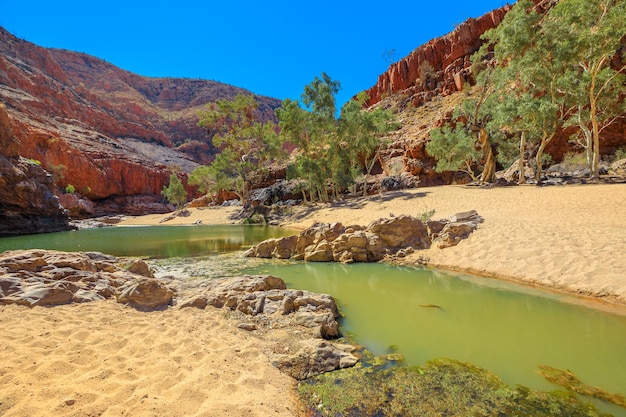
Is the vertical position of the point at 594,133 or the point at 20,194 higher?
the point at 594,133

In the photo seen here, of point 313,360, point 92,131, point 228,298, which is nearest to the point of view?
point 313,360

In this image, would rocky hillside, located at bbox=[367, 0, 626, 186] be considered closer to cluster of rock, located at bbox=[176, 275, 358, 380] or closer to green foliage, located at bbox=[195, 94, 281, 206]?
green foliage, located at bbox=[195, 94, 281, 206]

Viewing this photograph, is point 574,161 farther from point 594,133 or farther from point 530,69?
point 530,69

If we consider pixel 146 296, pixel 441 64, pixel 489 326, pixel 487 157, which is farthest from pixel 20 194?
pixel 441 64

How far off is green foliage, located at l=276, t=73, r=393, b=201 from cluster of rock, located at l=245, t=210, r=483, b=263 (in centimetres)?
1815

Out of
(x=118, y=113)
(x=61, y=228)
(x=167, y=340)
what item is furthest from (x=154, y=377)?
(x=118, y=113)

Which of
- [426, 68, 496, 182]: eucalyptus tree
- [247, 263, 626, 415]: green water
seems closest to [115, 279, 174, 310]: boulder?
[247, 263, 626, 415]: green water

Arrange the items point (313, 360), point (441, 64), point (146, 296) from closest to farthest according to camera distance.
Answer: point (313, 360), point (146, 296), point (441, 64)

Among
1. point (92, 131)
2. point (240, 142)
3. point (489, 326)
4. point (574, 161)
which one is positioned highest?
point (92, 131)

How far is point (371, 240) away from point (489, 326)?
605 cm

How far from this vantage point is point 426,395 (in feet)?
10.9

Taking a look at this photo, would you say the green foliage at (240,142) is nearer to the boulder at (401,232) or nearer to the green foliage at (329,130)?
the green foliage at (329,130)

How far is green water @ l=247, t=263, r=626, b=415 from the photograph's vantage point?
13.2ft

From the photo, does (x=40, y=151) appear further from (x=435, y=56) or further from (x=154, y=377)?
(x=435, y=56)
